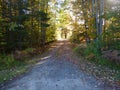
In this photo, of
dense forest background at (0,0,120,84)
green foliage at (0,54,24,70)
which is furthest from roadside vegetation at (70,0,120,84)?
green foliage at (0,54,24,70)

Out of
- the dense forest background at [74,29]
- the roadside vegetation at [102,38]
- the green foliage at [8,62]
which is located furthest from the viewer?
the green foliage at [8,62]

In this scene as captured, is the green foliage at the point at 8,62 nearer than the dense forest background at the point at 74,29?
No

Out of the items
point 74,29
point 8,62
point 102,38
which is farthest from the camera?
point 74,29

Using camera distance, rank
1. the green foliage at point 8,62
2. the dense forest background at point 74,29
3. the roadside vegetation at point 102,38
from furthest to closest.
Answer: the green foliage at point 8,62, the dense forest background at point 74,29, the roadside vegetation at point 102,38

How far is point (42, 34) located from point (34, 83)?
61.5ft

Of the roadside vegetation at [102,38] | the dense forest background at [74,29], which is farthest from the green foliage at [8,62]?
the roadside vegetation at [102,38]

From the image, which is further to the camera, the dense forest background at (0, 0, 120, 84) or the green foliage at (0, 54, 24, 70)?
the green foliage at (0, 54, 24, 70)

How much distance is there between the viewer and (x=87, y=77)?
9086 millimetres

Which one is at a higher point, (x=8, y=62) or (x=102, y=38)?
(x=102, y=38)

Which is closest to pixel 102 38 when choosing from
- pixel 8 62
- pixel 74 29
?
pixel 8 62

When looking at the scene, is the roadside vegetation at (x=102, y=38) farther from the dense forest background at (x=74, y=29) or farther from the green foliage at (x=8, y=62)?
the green foliage at (x=8, y=62)

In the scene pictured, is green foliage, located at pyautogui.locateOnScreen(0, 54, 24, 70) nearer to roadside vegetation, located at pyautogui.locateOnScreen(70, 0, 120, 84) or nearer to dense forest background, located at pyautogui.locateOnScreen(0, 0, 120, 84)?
dense forest background, located at pyautogui.locateOnScreen(0, 0, 120, 84)

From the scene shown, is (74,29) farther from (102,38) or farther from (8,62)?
(8,62)

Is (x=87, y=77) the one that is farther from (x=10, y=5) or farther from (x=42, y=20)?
(x=42, y=20)
